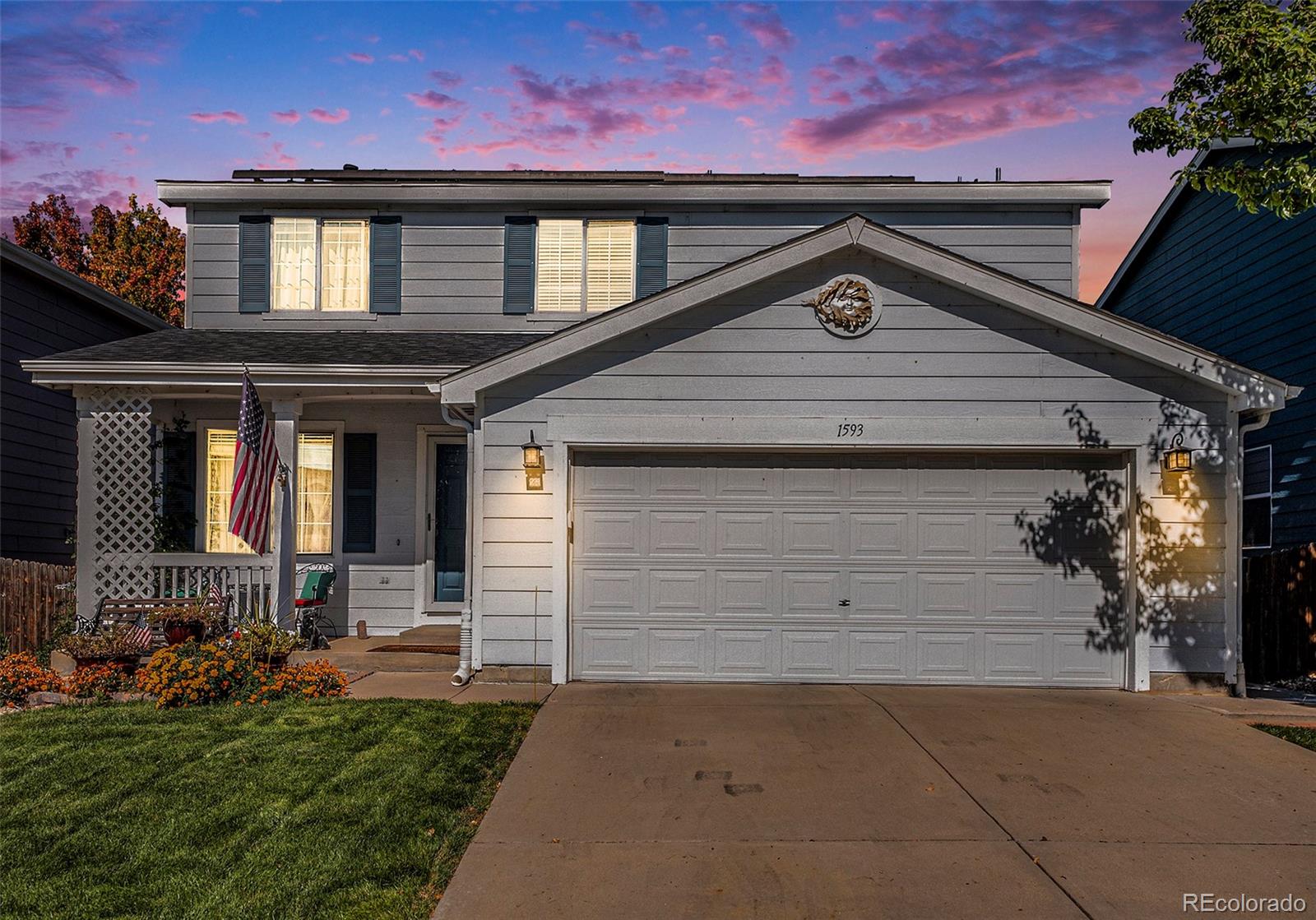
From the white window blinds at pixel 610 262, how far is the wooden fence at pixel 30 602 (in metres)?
7.38

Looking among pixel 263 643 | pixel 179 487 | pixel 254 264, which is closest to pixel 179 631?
pixel 263 643

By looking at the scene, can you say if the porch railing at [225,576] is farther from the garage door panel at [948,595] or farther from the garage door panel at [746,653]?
the garage door panel at [948,595]

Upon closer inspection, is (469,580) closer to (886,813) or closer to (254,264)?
(886,813)

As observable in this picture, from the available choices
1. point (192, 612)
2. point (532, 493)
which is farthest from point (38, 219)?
point (532, 493)

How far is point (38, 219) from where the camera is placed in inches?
1080

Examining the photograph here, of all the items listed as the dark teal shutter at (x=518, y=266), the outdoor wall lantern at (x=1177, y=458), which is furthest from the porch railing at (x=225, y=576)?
the outdoor wall lantern at (x=1177, y=458)

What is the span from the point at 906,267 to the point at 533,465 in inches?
160

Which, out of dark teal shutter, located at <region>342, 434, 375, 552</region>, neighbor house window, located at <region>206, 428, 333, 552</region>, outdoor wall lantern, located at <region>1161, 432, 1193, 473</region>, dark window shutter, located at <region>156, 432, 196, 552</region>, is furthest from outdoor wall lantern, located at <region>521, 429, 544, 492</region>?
outdoor wall lantern, located at <region>1161, 432, 1193, 473</region>

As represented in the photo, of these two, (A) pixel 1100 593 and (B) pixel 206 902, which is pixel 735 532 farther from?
(B) pixel 206 902

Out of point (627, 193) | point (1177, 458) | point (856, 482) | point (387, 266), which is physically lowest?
point (856, 482)

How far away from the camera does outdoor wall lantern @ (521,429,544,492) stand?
8.13 m

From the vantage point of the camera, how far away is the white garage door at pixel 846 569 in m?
8.35

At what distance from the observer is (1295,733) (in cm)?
687

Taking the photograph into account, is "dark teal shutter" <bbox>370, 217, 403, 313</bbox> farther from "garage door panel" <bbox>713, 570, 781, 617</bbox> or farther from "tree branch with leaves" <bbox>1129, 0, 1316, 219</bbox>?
"tree branch with leaves" <bbox>1129, 0, 1316, 219</bbox>
